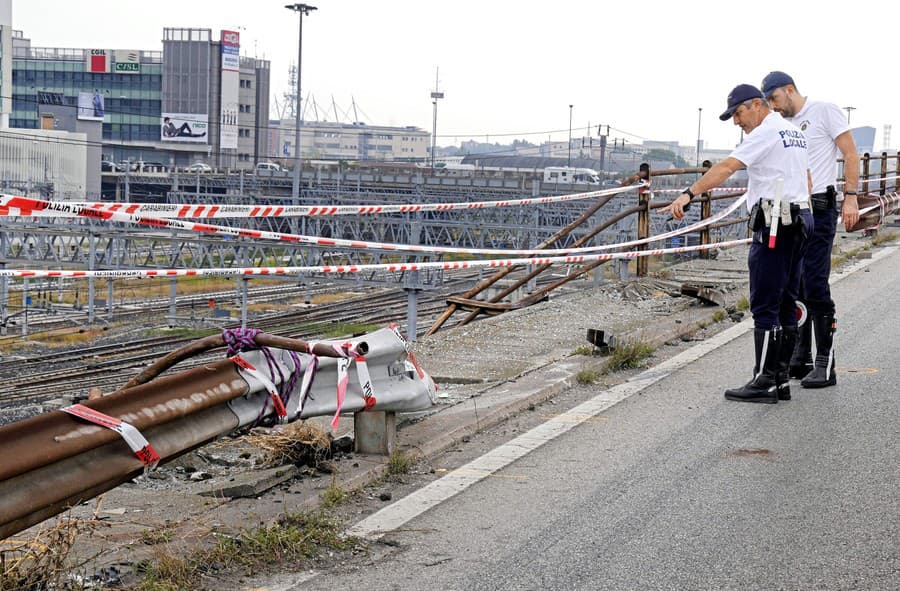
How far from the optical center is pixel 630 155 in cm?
18900

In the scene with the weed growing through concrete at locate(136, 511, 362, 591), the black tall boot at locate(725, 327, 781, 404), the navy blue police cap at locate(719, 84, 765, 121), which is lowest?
the weed growing through concrete at locate(136, 511, 362, 591)

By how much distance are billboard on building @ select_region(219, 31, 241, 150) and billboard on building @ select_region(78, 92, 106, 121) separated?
16950mm

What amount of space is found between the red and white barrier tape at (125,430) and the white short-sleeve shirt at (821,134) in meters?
5.19

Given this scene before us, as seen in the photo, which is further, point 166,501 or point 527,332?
point 527,332

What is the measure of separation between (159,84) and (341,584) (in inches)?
4895

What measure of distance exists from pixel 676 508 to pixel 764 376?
7.99 ft

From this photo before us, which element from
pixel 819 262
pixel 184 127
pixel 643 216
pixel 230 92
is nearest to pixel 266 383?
pixel 819 262

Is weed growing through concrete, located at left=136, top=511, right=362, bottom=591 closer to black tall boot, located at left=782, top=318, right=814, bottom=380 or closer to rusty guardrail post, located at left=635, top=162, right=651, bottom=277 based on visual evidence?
black tall boot, located at left=782, top=318, right=814, bottom=380

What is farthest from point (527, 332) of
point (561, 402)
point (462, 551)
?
point (462, 551)

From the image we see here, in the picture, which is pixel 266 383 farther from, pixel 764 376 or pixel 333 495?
pixel 764 376

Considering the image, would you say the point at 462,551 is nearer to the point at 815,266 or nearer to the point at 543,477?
the point at 543,477

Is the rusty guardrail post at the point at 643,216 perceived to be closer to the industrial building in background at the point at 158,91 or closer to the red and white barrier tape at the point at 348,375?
the red and white barrier tape at the point at 348,375

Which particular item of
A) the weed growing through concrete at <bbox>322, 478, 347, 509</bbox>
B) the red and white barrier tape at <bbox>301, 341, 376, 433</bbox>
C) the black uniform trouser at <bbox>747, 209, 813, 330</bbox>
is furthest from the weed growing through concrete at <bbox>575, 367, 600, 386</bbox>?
the weed growing through concrete at <bbox>322, 478, 347, 509</bbox>

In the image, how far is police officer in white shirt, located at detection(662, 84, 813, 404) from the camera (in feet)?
23.4
